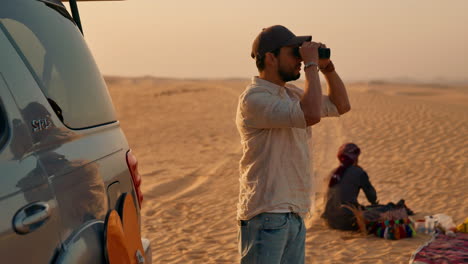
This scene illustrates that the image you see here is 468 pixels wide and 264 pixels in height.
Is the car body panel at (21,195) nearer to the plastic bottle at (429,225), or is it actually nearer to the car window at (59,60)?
the car window at (59,60)

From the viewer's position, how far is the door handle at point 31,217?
7.14 ft

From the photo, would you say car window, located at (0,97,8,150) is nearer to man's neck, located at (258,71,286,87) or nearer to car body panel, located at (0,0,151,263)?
car body panel, located at (0,0,151,263)

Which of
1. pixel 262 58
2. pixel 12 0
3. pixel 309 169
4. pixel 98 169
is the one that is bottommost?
pixel 309 169

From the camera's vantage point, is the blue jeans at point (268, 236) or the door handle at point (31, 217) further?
the blue jeans at point (268, 236)

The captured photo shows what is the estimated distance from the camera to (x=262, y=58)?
352cm

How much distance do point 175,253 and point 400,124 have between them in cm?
1627

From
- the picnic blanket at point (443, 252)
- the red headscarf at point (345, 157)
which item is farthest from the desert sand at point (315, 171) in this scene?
the red headscarf at point (345, 157)

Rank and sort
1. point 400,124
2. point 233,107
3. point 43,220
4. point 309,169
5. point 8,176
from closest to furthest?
point 8,176 → point 43,220 → point 309,169 → point 400,124 → point 233,107

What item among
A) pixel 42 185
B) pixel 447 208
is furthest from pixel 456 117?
pixel 42 185

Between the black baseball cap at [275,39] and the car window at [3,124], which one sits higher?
the black baseball cap at [275,39]

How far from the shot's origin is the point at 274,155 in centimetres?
347

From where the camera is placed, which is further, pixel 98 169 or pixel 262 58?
pixel 262 58

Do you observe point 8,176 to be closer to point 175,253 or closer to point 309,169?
point 309,169

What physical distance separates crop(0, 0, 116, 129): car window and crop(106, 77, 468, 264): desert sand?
4.27 meters
